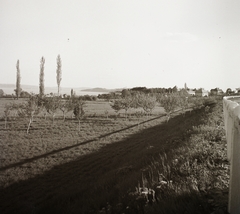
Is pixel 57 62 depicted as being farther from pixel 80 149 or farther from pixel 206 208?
pixel 206 208

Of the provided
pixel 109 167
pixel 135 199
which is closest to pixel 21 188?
pixel 109 167

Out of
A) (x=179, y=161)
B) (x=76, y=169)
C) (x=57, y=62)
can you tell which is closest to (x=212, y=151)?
(x=179, y=161)

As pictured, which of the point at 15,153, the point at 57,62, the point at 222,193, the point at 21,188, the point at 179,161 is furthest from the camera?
the point at 57,62

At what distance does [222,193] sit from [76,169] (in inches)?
324

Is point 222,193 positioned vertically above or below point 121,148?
above

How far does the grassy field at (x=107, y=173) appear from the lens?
137 inches

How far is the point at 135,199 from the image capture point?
3965 millimetres

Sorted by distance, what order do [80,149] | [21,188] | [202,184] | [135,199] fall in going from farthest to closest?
[80,149] < [21,188] < [135,199] < [202,184]

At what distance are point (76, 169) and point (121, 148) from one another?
468cm

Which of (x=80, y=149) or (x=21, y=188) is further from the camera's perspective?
(x=80, y=149)

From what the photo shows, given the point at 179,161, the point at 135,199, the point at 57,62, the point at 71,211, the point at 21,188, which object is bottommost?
the point at 21,188

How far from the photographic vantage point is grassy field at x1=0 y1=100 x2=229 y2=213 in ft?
11.5

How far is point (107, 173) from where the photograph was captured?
859 centimetres

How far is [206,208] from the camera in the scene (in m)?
2.86
